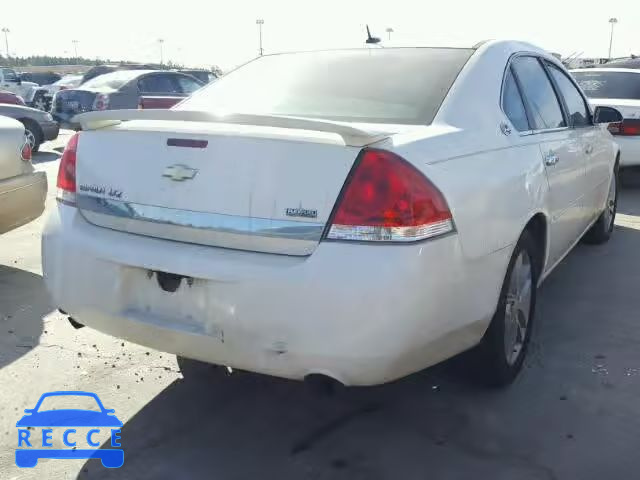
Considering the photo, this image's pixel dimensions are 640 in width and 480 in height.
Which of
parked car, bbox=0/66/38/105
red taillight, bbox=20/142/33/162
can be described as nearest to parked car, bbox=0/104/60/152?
red taillight, bbox=20/142/33/162

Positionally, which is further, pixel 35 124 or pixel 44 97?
pixel 44 97

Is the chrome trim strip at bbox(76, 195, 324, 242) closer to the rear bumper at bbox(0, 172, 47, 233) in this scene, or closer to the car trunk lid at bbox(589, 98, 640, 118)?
the rear bumper at bbox(0, 172, 47, 233)

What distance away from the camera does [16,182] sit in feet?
14.7

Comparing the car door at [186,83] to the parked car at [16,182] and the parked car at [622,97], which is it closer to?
the parked car at [622,97]

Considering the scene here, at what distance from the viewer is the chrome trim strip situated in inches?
87.7

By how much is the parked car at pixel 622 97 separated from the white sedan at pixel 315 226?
5.27 m

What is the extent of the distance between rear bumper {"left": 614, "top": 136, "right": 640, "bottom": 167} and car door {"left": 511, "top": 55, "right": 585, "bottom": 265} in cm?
429

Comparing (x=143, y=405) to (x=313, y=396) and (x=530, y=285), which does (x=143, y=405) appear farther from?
(x=530, y=285)

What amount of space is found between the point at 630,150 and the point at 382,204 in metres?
6.71

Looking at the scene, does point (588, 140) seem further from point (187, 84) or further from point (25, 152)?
point (187, 84)

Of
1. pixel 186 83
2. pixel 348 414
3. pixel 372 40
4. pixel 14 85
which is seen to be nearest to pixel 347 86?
pixel 372 40

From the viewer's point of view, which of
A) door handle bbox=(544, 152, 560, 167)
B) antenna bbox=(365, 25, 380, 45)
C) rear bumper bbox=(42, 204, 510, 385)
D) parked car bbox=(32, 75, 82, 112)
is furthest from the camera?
parked car bbox=(32, 75, 82, 112)

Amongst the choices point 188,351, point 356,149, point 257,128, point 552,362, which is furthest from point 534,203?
point 188,351

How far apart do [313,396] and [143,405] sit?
2.45 ft
